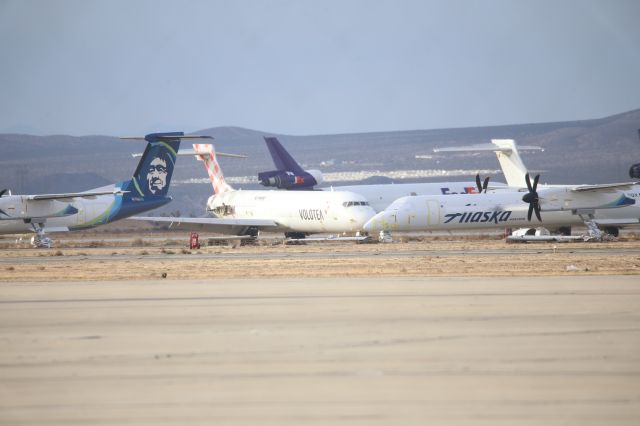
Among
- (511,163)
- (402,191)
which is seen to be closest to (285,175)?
(402,191)

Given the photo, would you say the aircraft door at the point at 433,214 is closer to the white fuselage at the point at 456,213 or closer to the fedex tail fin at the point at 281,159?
the white fuselage at the point at 456,213

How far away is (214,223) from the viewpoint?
57.6 m

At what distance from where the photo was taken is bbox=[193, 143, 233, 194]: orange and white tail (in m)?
70.6

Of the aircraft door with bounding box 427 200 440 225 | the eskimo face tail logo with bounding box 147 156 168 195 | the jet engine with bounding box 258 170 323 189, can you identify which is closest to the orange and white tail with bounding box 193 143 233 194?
the jet engine with bounding box 258 170 323 189

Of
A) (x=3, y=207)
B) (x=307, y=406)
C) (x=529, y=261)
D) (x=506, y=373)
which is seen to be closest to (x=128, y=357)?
(x=307, y=406)

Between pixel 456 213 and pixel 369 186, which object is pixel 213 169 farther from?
pixel 456 213

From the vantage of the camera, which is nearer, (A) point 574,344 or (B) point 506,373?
(B) point 506,373

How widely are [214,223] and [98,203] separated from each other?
7.98 metres

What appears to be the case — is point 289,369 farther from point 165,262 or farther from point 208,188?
point 208,188

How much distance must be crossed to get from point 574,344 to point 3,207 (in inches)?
1824

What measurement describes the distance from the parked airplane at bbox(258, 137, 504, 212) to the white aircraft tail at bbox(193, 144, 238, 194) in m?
4.14

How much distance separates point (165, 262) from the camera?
116 ft

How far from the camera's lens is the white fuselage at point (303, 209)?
5431 centimetres

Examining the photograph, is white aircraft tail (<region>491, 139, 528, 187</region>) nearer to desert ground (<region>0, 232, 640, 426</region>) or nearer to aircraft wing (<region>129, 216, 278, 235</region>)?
aircraft wing (<region>129, 216, 278, 235</region>)
